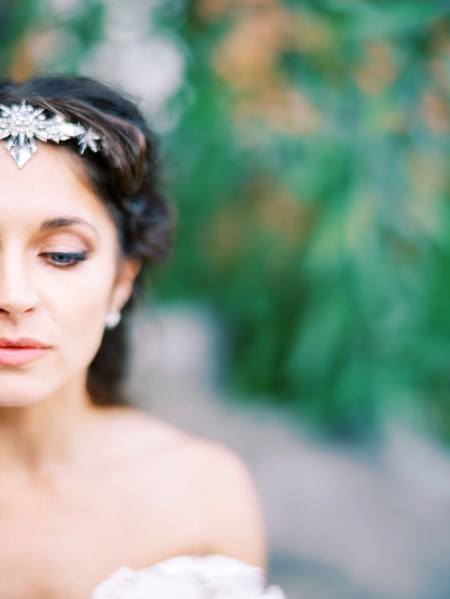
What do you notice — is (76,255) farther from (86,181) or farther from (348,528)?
(348,528)

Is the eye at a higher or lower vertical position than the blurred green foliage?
lower

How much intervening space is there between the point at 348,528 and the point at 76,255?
1534mm

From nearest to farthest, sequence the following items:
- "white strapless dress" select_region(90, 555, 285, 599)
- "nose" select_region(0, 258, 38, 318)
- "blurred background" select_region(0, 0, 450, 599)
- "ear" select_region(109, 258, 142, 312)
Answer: "nose" select_region(0, 258, 38, 318), "white strapless dress" select_region(90, 555, 285, 599), "ear" select_region(109, 258, 142, 312), "blurred background" select_region(0, 0, 450, 599)

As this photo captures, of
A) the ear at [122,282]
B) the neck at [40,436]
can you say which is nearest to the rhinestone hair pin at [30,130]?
the ear at [122,282]

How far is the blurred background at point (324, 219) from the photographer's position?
2.28 metres

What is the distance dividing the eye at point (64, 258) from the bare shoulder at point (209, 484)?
450 mm

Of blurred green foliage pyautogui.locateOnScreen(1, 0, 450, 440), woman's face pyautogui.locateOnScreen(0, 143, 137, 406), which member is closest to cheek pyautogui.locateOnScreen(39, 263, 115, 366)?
woman's face pyautogui.locateOnScreen(0, 143, 137, 406)

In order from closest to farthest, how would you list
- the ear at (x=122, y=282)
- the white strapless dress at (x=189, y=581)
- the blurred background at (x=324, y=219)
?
the white strapless dress at (x=189, y=581) < the ear at (x=122, y=282) < the blurred background at (x=324, y=219)

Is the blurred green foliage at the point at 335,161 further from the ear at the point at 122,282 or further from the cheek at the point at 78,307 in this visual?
the cheek at the point at 78,307

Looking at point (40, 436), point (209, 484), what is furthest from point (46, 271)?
point (209, 484)

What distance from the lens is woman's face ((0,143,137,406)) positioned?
116cm

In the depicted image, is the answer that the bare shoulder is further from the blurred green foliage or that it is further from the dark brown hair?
the blurred green foliage

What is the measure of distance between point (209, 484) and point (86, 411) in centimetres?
29

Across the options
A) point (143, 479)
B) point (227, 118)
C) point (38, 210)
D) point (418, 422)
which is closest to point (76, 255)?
point (38, 210)
